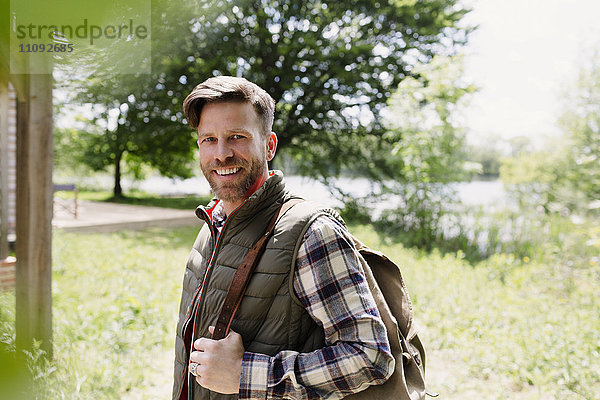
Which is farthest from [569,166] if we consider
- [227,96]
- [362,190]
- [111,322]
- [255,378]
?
[255,378]

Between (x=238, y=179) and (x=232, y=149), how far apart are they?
0.34 ft

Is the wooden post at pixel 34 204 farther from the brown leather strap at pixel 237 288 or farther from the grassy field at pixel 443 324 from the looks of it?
the brown leather strap at pixel 237 288

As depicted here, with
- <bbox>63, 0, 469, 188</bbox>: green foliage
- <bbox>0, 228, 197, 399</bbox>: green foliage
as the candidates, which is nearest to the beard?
<bbox>0, 228, 197, 399</bbox>: green foliage

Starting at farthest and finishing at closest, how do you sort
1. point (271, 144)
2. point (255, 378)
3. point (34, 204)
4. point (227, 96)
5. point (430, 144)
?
point (430, 144) < point (34, 204) < point (271, 144) < point (227, 96) < point (255, 378)

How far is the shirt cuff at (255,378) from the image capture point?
1195 millimetres

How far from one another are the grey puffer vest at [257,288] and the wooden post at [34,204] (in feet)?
7.24

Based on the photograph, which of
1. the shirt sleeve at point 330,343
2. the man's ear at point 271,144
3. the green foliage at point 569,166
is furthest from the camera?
the green foliage at point 569,166

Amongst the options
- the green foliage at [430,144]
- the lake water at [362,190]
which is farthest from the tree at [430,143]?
the lake water at [362,190]

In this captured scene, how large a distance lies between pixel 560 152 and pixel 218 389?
1878cm

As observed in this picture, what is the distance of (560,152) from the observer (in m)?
16.7

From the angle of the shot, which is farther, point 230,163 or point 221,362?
point 230,163

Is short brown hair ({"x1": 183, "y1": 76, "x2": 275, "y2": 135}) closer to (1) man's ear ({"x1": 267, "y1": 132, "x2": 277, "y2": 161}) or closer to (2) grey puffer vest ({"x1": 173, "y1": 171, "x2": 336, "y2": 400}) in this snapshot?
(1) man's ear ({"x1": 267, "y1": 132, "x2": 277, "y2": 161})

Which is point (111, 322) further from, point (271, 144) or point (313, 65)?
point (313, 65)

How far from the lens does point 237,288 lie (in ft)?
4.24
